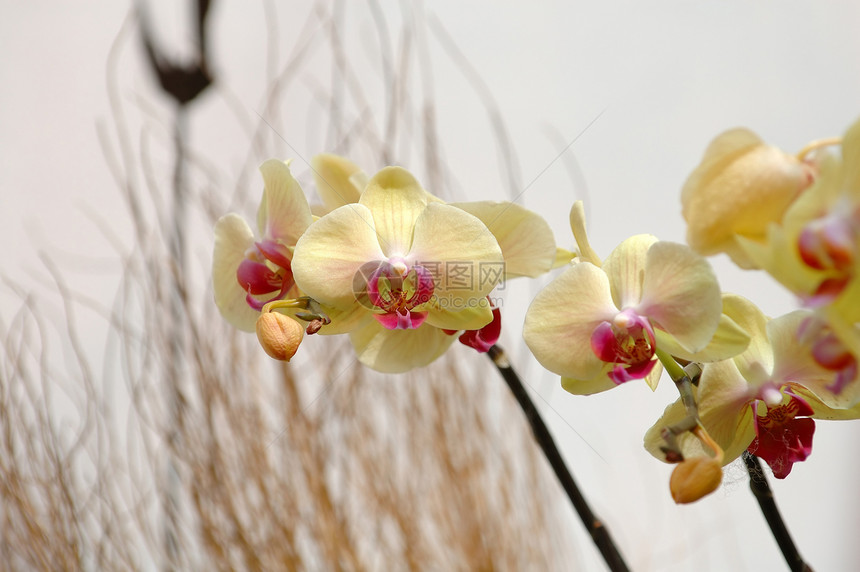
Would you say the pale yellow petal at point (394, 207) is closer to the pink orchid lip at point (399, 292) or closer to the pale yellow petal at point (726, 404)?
the pink orchid lip at point (399, 292)

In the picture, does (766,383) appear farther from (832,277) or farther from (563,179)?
(563,179)

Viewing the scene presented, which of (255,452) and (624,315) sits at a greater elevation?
(255,452)

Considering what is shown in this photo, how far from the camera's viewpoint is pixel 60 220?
1.12m

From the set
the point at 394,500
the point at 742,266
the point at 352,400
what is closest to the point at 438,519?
the point at 394,500

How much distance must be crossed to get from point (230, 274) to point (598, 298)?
168 mm

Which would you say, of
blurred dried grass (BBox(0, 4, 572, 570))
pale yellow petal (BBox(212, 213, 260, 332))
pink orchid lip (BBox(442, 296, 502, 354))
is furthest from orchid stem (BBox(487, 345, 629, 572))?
blurred dried grass (BBox(0, 4, 572, 570))

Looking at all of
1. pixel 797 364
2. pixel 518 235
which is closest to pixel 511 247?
pixel 518 235

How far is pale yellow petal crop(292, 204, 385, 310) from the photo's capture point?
0.83 ft

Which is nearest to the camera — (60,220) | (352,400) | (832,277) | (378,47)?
(832,277)

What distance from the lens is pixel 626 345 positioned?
25 cm

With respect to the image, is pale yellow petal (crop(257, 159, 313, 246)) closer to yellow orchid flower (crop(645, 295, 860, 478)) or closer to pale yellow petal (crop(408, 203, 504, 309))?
pale yellow petal (crop(408, 203, 504, 309))

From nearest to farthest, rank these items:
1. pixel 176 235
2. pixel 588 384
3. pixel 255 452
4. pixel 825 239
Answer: pixel 825 239
pixel 588 384
pixel 255 452
pixel 176 235

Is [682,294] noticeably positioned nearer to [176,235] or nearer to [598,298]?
[598,298]

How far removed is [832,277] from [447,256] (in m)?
0.13
